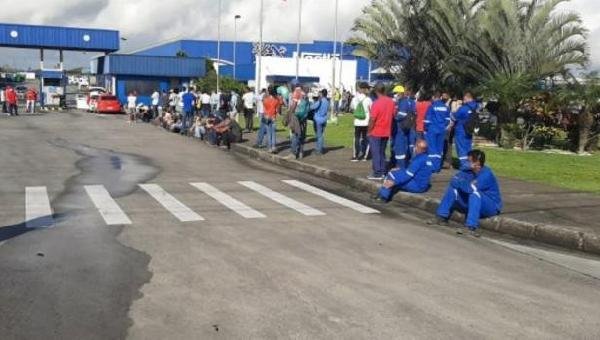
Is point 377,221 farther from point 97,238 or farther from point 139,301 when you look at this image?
point 139,301

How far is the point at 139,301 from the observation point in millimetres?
5578

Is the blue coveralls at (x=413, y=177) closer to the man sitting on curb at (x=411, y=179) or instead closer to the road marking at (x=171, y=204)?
the man sitting on curb at (x=411, y=179)

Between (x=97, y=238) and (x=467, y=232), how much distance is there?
4634 mm

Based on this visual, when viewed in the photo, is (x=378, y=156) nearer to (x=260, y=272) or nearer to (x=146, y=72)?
(x=260, y=272)

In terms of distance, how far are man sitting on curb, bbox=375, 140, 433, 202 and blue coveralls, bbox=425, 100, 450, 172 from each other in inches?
78.1

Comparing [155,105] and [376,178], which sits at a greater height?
[155,105]

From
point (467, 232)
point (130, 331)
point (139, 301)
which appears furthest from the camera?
point (467, 232)

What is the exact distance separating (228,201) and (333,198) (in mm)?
1852

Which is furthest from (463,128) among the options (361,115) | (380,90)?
(361,115)

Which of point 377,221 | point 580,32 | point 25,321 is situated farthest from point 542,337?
A: point 580,32

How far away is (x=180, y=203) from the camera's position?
10.5 m

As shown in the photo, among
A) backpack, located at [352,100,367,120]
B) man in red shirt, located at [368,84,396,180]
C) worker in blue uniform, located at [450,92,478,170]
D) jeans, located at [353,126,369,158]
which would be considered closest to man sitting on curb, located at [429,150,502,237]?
man in red shirt, located at [368,84,396,180]

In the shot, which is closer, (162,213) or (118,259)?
(118,259)

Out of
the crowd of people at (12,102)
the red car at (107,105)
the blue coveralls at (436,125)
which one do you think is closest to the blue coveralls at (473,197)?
the blue coveralls at (436,125)
